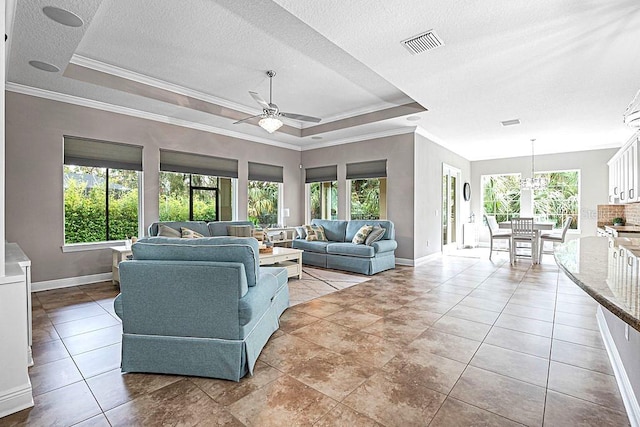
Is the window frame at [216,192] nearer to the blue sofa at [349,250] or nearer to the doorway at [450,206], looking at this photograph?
the blue sofa at [349,250]

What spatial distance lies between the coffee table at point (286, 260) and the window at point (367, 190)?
8.69ft

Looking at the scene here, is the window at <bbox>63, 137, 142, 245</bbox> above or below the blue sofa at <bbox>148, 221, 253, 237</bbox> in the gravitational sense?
above

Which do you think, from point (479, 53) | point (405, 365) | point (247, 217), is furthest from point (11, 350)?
point (247, 217)

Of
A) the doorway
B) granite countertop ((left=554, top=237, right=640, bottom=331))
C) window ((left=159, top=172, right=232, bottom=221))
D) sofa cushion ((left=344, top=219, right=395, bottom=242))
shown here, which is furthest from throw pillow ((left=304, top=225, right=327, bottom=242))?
granite countertop ((left=554, top=237, right=640, bottom=331))

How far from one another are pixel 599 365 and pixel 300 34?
389 cm

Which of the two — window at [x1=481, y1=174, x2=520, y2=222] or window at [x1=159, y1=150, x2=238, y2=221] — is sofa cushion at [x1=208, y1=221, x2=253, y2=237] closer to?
window at [x1=159, y1=150, x2=238, y2=221]

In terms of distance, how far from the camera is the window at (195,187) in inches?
232

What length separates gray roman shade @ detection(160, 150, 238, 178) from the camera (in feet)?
19.1

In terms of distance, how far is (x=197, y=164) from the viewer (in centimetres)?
621

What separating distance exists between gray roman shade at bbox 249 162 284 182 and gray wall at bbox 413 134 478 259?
10.7ft

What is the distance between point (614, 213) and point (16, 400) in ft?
34.6

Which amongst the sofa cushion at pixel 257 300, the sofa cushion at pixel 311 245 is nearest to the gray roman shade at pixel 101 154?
the sofa cushion at pixel 311 245

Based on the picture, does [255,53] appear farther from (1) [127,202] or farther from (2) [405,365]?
(2) [405,365]

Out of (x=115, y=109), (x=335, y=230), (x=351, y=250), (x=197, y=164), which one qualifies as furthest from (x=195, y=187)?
(x=351, y=250)
